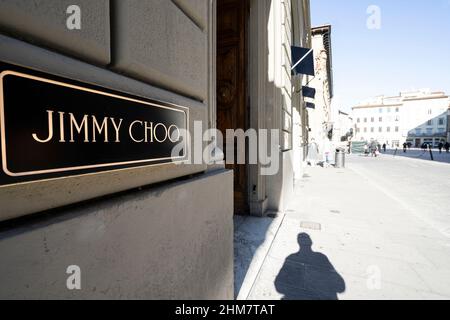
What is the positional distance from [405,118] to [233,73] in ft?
298

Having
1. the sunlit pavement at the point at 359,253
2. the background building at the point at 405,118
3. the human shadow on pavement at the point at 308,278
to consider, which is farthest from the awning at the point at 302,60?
the background building at the point at 405,118

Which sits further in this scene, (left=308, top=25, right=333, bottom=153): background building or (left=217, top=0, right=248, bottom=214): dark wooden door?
(left=308, top=25, right=333, bottom=153): background building

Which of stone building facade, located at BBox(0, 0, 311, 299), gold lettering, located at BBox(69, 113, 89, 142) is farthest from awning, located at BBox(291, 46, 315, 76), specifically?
gold lettering, located at BBox(69, 113, 89, 142)

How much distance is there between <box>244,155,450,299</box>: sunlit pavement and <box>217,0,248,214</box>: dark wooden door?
136 centimetres

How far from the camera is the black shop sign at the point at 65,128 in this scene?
0.79 m

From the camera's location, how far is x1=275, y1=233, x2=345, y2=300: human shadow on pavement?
2.80 metres

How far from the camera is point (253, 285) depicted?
2.98m

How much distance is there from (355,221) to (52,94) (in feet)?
19.4

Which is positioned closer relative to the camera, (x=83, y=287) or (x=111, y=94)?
(x=83, y=287)

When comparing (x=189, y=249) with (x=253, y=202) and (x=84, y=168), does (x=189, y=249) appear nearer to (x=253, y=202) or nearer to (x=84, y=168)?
(x=84, y=168)

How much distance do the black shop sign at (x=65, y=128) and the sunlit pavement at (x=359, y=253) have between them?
2.39m
